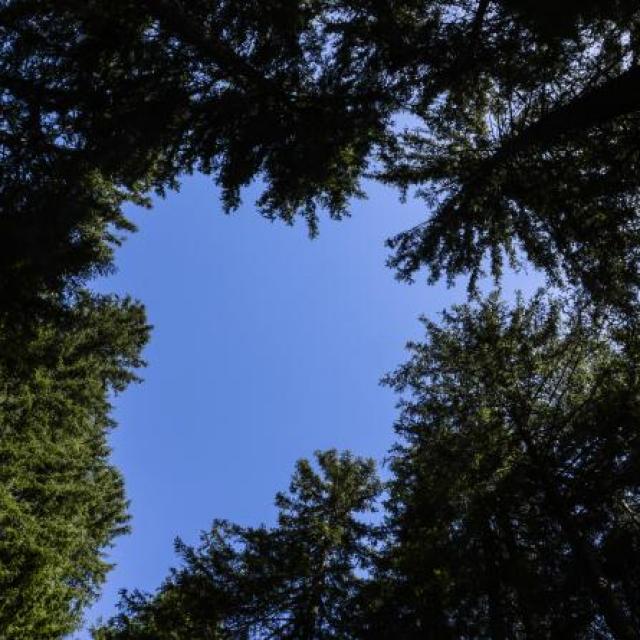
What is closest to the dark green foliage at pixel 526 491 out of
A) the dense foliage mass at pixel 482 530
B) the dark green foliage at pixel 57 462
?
the dense foliage mass at pixel 482 530

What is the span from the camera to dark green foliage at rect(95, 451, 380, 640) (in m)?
10.2

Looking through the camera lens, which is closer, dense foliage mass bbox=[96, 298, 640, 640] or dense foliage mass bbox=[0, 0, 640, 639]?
dense foliage mass bbox=[0, 0, 640, 639]

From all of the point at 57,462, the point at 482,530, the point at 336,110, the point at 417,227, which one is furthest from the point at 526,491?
the point at 57,462

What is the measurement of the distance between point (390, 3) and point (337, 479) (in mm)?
11515

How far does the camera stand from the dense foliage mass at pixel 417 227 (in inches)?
273

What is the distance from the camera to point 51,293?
6680mm

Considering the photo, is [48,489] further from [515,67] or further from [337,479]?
[515,67]

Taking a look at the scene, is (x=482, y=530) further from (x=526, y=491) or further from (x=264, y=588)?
(x=264, y=588)

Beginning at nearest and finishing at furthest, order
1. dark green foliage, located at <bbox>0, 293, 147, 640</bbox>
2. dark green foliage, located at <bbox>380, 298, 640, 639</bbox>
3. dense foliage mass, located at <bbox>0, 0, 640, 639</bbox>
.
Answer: dense foliage mass, located at <bbox>0, 0, 640, 639</bbox>
dark green foliage, located at <bbox>380, 298, 640, 639</bbox>
dark green foliage, located at <bbox>0, 293, 147, 640</bbox>

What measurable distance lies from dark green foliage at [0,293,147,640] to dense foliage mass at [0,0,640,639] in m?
0.10

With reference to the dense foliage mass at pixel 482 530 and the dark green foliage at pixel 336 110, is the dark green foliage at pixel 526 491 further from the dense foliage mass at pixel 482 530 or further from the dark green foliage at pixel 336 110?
the dark green foliage at pixel 336 110

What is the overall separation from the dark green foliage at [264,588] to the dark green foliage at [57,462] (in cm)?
174

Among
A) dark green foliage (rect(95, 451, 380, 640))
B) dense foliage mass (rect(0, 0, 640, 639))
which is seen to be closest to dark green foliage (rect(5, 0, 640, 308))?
dense foliage mass (rect(0, 0, 640, 639))

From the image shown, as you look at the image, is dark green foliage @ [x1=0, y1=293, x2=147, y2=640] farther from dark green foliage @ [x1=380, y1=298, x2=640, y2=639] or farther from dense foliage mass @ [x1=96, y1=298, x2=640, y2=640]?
dark green foliage @ [x1=380, y1=298, x2=640, y2=639]
